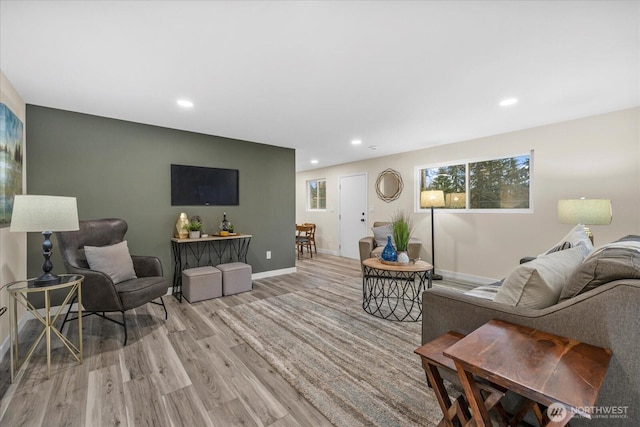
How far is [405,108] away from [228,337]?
2953 mm

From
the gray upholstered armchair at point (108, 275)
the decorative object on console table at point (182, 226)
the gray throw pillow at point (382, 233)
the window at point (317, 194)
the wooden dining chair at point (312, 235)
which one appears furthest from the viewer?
the window at point (317, 194)

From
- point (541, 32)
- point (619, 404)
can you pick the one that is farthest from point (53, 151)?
point (619, 404)

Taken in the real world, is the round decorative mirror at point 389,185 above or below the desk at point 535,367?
above

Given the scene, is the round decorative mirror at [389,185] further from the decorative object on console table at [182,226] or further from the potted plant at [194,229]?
the decorative object on console table at [182,226]

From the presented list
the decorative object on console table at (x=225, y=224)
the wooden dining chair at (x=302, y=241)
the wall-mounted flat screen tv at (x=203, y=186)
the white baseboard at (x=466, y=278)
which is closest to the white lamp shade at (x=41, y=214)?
the wall-mounted flat screen tv at (x=203, y=186)

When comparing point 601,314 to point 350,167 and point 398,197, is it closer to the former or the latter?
point 398,197

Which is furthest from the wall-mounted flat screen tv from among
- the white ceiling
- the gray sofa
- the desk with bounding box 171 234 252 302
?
the gray sofa

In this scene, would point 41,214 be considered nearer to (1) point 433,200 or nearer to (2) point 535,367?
(2) point 535,367

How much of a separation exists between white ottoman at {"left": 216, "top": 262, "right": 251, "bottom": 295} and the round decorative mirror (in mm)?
3164

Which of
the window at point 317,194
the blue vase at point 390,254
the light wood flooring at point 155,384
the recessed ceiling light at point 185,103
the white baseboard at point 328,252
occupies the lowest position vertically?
the light wood flooring at point 155,384

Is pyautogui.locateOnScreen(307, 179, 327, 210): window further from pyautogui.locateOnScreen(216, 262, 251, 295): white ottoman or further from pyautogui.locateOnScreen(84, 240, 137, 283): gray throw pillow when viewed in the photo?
pyautogui.locateOnScreen(84, 240, 137, 283): gray throw pillow

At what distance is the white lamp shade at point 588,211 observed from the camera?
107 inches

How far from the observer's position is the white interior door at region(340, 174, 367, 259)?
20.0 ft

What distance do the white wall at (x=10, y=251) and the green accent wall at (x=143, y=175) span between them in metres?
0.14
